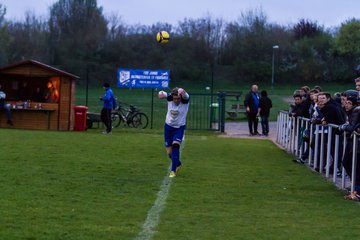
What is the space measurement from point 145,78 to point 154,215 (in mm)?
20576

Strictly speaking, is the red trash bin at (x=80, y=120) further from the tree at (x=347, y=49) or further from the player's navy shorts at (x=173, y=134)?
the tree at (x=347, y=49)

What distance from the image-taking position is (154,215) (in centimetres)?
823

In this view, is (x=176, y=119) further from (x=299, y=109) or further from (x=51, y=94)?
(x=51, y=94)

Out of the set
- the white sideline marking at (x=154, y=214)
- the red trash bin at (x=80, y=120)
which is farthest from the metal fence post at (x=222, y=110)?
the white sideline marking at (x=154, y=214)

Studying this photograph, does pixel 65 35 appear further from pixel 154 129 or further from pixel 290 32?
pixel 154 129

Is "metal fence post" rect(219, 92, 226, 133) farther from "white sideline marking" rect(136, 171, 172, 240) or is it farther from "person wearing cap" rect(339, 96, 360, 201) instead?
"person wearing cap" rect(339, 96, 360, 201)

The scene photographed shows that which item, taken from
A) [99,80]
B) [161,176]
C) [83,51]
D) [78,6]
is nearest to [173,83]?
[99,80]

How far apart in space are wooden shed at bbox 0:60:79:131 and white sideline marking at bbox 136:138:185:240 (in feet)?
53.1

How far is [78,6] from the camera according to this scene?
78.6 m

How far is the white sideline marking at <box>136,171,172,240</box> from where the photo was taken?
7.09 metres

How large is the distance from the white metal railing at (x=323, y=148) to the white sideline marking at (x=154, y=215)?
9.69 ft

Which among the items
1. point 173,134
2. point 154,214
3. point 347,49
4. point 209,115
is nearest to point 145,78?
point 209,115

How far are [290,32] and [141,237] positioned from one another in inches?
2918

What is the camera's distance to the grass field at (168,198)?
7.39 m
